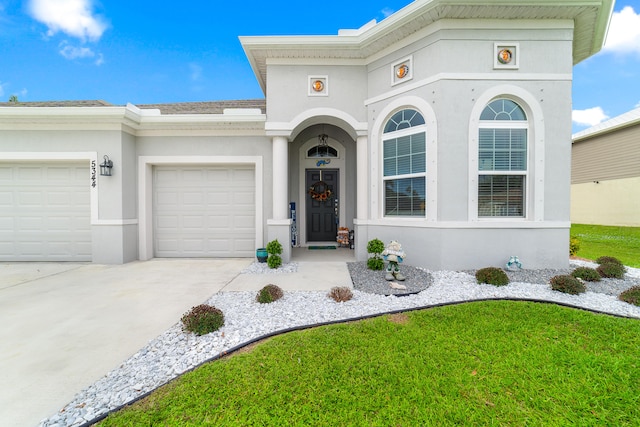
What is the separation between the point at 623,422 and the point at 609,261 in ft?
16.3

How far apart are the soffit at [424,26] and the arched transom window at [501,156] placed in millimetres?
1623

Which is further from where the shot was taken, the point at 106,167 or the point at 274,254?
the point at 106,167

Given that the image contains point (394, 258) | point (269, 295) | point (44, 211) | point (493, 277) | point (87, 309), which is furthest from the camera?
point (44, 211)

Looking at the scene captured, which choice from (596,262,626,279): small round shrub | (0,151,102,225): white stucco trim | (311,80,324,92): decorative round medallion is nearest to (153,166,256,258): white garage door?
(0,151,102,225): white stucco trim

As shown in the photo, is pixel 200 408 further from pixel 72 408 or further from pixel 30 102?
pixel 30 102

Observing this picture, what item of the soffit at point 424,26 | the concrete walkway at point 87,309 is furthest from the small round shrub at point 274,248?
the soffit at point 424,26

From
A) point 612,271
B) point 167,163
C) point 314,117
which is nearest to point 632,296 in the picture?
point 612,271

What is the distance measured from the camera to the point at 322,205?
8.10 meters

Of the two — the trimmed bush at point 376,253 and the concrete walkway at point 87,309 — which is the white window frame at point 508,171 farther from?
the concrete walkway at point 87,309

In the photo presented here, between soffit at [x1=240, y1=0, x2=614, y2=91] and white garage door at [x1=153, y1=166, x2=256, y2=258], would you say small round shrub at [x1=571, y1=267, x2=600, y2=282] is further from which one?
white garage door at [x1=153, y1=166, x2=256, y2=258]

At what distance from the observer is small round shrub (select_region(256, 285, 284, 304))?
12.2ft

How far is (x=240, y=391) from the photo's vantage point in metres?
1.99

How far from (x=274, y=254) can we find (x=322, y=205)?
2.89 m

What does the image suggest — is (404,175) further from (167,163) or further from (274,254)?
(167,163)
